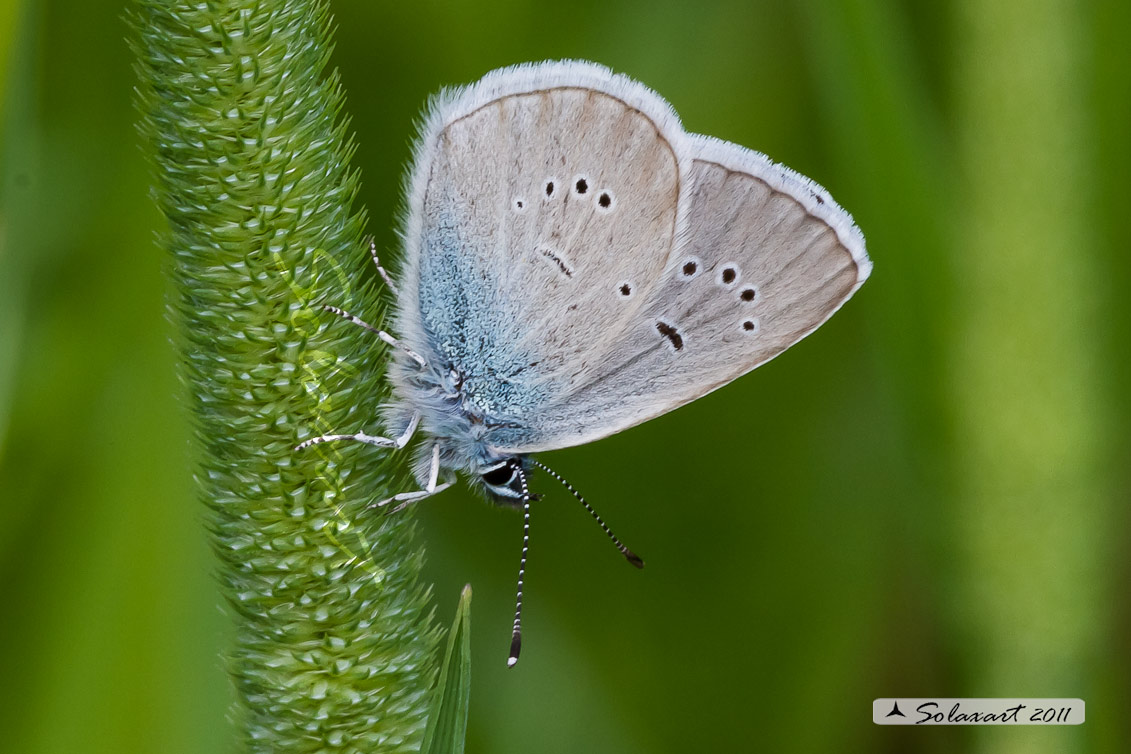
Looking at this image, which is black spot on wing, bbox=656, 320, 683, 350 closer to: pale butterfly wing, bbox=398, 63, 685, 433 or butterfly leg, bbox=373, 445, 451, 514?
pale butterfly wing, bbox=398, 63, 685, 433

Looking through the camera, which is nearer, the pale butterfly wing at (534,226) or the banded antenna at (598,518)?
the pale butterfly wing at (534,226)

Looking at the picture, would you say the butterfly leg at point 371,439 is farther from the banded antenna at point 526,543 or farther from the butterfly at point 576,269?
the banded antenna at point 526,543

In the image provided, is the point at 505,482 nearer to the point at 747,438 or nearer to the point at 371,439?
the point at 371,439

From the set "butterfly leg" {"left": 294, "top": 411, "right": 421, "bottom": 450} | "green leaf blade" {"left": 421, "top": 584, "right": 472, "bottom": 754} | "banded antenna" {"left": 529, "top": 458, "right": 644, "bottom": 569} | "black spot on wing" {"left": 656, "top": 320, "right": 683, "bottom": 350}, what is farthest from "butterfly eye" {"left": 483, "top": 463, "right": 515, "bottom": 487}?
"green leaf blade" {"left": 421, "top": 584, "right": 472, "bottom": 754}

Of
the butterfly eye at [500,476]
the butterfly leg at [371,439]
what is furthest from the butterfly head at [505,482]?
the butterfly leg at [371,439]

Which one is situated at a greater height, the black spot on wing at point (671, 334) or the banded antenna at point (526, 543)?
the black spot on wing at point (671, 334)

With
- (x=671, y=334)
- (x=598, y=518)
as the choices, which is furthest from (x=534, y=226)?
(x=598, y=518)
